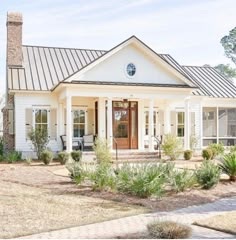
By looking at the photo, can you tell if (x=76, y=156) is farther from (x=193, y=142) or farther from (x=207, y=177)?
(x=207, y=177)

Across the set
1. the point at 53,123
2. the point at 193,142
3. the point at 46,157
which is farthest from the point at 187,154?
the point at 53,123

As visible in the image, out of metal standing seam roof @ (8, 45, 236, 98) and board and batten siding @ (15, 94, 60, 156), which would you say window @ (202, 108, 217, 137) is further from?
board and batten siding @ (15, 94, 60, 156)

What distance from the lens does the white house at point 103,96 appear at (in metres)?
22.4

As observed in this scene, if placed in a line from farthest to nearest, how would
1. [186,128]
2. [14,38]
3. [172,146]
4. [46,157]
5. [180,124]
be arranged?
1. [180,124]
2. [14,38]
3. [186,128]
4. [172,146]
5. [46,157]

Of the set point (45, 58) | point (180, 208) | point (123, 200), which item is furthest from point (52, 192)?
point (45, 58)

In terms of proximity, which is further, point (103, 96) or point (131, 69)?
point (131, 69)

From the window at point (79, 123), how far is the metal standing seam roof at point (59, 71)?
6.99 ft

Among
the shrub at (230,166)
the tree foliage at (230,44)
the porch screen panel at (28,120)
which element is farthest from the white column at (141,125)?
the tree foliage at (230,44)

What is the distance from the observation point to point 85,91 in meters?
22.0

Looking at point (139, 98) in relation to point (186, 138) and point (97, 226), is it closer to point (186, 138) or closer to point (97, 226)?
point (186, 138)

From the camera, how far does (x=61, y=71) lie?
1016 inches

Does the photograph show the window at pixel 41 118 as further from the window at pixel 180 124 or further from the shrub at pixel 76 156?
the window at pixel 180 124

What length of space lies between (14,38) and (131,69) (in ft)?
25.8

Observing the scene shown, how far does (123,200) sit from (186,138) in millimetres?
13325
